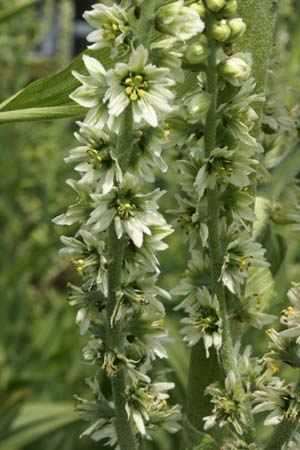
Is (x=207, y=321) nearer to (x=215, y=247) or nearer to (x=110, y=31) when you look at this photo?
(x=215, y=247)

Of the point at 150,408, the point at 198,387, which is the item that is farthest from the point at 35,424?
the point at 150,408

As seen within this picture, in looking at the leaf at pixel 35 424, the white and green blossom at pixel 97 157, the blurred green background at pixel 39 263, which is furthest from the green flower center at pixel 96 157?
the leaf at pixel 35 424

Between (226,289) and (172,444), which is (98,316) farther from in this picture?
(172,444)

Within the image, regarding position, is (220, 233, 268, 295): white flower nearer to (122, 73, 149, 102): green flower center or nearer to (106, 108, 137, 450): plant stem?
(106, 108, 137, 450): plant stem

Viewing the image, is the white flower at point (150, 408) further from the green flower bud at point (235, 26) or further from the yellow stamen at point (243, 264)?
the green flower bud at point (235, 26)

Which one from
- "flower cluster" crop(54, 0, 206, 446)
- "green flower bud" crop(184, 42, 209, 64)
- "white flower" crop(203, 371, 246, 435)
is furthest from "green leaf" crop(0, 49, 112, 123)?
"white flower" crop(203, 371, 246, 435)

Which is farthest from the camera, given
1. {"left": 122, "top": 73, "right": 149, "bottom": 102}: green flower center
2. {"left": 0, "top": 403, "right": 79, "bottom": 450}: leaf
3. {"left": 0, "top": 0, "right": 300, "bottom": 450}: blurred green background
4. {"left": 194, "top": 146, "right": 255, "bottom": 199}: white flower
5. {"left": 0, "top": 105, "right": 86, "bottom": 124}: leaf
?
{"left": 0, "top": 0, "right": 300, "bottom": 450}: blurred green background
